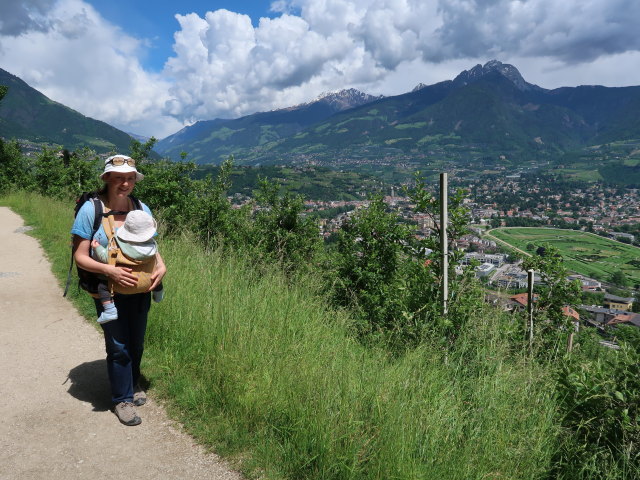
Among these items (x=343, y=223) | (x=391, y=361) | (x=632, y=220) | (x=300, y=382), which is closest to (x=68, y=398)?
(x=300, y=382)

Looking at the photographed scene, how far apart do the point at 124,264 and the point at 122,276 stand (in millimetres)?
87

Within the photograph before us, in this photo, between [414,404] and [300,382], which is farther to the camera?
[300,382]

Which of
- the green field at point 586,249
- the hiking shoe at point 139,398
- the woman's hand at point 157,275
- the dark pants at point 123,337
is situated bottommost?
the green field at point 586,249

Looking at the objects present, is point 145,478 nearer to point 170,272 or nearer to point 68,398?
point 68,398

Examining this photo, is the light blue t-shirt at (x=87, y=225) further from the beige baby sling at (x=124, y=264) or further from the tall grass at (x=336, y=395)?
the tall grass at (x=336, y=395)

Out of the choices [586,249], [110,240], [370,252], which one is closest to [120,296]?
[110,240]

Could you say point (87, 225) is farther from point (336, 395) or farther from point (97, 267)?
point (336, 395)

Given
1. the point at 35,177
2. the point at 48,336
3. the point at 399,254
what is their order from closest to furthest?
the point at 48,336
the point at 399,254
the point at 35,177

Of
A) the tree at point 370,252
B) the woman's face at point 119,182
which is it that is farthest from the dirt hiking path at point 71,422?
the tree at point 370,252

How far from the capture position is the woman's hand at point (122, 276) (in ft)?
8.91

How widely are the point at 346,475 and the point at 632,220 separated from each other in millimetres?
103830

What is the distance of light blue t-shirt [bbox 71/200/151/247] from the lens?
2.75m

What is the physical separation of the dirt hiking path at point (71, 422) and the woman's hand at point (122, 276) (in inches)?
43.1

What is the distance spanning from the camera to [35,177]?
19.9 m
